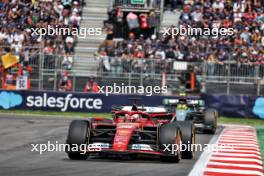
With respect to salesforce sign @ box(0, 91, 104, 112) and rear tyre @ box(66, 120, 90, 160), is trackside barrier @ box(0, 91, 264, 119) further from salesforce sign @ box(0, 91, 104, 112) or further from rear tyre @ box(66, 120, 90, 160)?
rear tyre @ box(66, 120, 90, 160)

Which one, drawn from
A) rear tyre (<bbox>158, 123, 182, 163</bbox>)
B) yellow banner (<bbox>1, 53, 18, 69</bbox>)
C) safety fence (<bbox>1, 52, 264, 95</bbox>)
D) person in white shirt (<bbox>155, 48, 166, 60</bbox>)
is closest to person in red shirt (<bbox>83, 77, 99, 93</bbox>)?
safety fence (<bbox>1, 52, 264, 95</bbox>)

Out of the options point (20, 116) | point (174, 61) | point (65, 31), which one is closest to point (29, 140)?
point (20, 116)

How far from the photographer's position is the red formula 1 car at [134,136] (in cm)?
1362

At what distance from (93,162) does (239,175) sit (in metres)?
2.72

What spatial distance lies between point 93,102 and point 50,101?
6.14 feet

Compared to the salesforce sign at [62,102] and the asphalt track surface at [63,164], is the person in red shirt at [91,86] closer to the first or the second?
the salesforce sign at [62,102]

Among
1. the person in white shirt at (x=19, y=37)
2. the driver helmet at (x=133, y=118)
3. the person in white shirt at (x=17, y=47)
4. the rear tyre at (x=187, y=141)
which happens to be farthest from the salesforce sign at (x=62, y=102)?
the rear tyre at (x=187, y=141)

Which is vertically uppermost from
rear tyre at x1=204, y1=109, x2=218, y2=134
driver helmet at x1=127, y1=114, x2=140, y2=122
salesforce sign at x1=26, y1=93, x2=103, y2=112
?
driver helmet at x1=127, y1=114, x2=140, y2=122

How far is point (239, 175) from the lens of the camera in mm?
12422

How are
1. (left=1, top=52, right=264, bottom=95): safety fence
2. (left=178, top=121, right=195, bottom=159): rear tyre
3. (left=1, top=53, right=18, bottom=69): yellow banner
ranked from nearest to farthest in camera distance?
(left=178, top=121, right=195, bottom=159): rear tyre, (left=1, top=52, right=264, bottom=95): safety fence, (left=1, top=53, right=18, bottom=69): yellow banner

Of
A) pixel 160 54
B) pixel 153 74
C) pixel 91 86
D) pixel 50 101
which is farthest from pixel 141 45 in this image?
pixel 50 101

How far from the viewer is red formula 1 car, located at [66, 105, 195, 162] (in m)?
13.6

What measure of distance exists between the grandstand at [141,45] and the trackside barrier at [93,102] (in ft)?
1.48

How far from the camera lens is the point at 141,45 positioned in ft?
106
